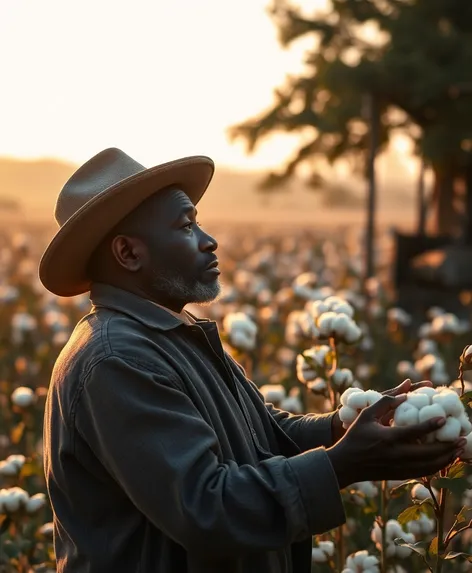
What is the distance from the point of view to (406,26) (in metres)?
14.0

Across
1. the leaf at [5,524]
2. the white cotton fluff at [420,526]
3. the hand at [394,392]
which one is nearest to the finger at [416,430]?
the hand at [394,392]

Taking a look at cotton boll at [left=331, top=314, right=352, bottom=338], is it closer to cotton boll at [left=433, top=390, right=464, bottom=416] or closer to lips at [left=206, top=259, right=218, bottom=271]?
lips at [left=206, top=259, right=218, bottom=271]

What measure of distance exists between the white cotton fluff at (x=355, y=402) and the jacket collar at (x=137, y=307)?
425mm

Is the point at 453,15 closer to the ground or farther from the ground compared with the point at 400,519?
farther from the ground

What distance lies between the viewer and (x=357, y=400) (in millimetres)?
2395

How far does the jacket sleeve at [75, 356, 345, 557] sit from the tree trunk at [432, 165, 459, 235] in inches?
544

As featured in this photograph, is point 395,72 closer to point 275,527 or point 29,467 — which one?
point 29,467

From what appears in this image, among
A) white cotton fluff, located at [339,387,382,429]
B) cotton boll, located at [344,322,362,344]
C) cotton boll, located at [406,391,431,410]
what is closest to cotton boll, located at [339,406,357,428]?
white cotton fluff, located at [339,387,382,429]

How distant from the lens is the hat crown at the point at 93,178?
2740 mm

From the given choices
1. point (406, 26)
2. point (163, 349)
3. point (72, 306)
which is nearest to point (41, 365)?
point (72, 306)

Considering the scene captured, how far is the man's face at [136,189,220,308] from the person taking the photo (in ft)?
8.66

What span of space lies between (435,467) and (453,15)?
13.6 m

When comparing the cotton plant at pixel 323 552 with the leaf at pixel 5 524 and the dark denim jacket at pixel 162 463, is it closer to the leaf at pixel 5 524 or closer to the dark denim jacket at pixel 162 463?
the dark denim jacket at pixel 162 463

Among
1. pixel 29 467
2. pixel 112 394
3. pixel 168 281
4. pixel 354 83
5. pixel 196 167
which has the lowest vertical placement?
pixel 29 467
